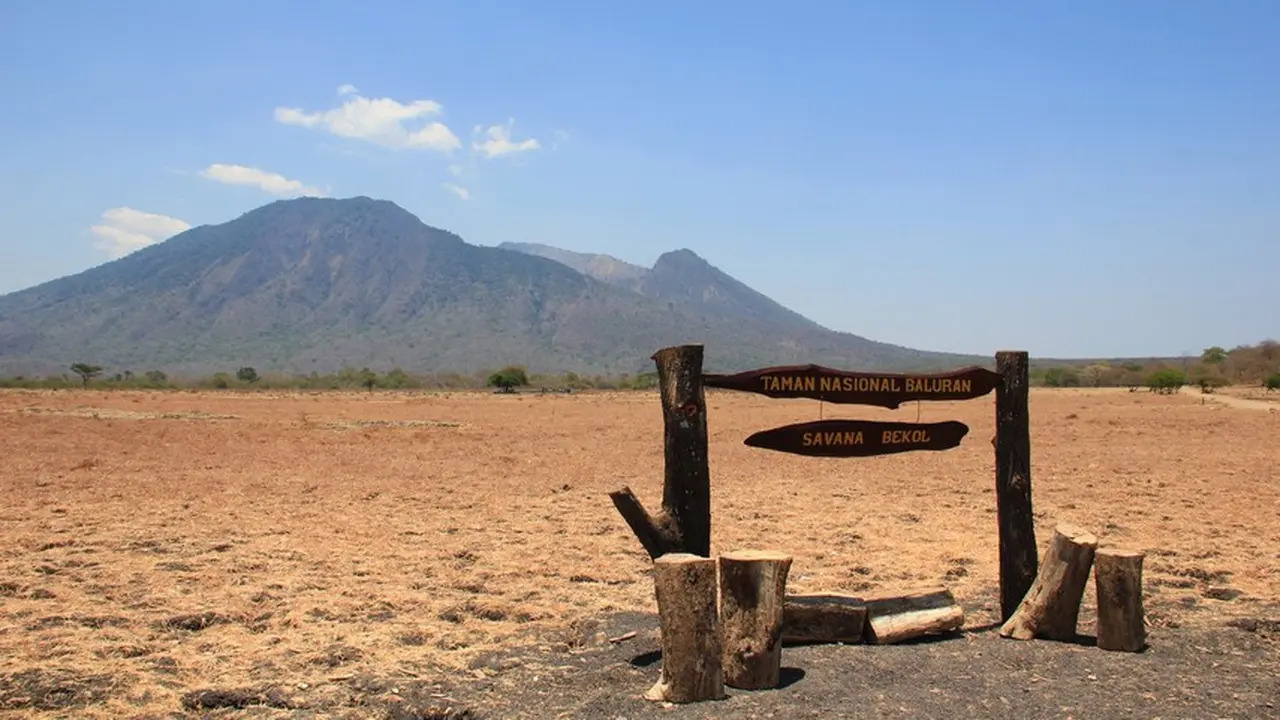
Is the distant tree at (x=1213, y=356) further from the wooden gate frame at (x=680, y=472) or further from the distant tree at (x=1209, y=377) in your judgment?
the wooden gate frame at (x=680, y=472)

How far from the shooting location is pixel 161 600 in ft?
28.1

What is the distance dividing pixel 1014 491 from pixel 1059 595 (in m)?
0.84

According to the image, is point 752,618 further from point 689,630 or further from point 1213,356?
point 1213,356

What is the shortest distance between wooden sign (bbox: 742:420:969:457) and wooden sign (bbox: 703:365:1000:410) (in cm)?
20

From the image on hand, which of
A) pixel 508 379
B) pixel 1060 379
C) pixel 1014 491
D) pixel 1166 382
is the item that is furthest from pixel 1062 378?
pixel 1014 491

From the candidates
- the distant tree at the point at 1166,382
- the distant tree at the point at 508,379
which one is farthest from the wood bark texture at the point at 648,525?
the distant tree at the point at 508,379

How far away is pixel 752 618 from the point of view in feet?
20.2

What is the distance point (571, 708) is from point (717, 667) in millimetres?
875

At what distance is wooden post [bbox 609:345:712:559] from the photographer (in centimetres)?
691

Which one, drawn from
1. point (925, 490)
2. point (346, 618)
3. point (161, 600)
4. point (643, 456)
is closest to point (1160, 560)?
point (925, 490)

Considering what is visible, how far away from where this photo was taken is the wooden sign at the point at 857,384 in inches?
281

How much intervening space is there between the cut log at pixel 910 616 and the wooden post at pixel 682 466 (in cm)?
129

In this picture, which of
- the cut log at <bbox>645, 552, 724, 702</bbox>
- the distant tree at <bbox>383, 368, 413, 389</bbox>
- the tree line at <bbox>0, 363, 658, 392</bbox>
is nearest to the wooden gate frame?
the cut log at <bbox>645, 552, 724, 702</bbox>

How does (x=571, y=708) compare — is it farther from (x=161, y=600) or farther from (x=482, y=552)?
(x=482, y=552)
